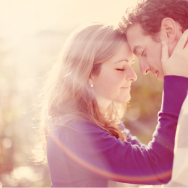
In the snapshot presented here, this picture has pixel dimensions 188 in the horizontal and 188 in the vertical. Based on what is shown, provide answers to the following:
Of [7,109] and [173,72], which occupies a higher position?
[173,72]

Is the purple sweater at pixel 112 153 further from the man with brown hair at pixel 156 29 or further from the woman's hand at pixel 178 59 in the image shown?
the man with brown hair at pixel 156 29

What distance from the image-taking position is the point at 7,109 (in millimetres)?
4676

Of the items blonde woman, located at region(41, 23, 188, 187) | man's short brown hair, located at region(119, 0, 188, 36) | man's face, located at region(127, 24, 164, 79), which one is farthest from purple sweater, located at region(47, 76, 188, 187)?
man's short brown hair, located at region(119, 0, 188, 36)

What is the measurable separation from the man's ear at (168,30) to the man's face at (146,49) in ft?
0.29

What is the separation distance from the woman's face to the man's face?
14 centimetres

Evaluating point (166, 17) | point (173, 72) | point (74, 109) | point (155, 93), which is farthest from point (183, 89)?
point (155, 93)

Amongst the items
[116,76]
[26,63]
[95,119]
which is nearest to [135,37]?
[116,76]

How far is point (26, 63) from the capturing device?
A: 466 centimetres

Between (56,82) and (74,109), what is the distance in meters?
0.50

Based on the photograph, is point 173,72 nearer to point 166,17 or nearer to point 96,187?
point 166,17

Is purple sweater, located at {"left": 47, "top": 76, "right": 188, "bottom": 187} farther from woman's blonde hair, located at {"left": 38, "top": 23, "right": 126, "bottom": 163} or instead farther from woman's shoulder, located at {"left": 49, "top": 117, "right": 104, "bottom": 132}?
woman's blonde hair, located at {"left": 38, "top": 23, "right": 126, "bottom": 163}

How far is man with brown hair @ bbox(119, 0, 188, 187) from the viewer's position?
1922mm

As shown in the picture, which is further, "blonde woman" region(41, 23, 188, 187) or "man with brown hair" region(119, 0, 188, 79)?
"man with brown hair" region(119, 0, 188, 79)

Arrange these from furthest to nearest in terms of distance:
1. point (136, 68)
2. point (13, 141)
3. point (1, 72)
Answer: point (136, 68), point (13, 141), point (1, 72)
